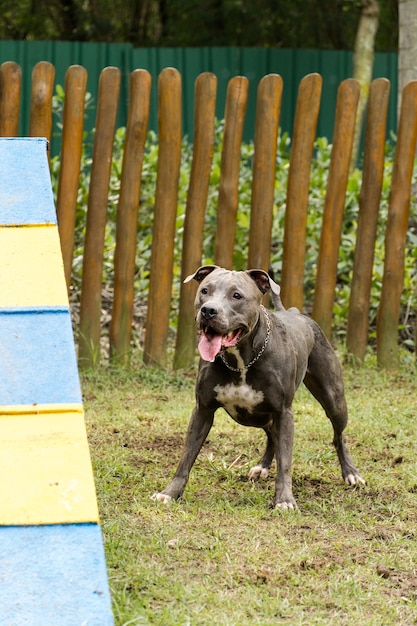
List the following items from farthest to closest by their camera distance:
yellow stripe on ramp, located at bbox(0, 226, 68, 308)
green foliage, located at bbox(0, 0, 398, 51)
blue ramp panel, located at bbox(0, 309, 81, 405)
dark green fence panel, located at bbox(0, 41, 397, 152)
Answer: green foliage, located at bbox(0, 0, 398, 51) < dark green fence panel, located at bbox(0, 41, 397, 152) < yellow stripe on ramp, located at bbox(0, 226, 68, 308) < blue ramp panel, located at bbox(0, 309, 81, 405)

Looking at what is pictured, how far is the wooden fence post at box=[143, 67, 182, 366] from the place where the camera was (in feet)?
25.1

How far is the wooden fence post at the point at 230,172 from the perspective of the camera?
7.71 m

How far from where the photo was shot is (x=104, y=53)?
16281mm

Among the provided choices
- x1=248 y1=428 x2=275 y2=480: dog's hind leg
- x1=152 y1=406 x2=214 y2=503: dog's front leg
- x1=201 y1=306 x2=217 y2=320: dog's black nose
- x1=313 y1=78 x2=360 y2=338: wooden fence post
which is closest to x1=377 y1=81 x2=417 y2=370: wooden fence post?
x1=313 y1=78 x2=360 y2=338: wooden fence post

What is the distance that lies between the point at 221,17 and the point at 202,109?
458 inches

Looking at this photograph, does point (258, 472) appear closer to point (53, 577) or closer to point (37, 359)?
point (37, 359)

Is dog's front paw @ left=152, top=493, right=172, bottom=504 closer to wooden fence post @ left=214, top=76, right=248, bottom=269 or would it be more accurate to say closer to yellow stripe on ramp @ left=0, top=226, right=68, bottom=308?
yellow stripe on ramp @ left=0, top=226, right=68, bottom=308

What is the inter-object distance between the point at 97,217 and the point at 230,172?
3.53ft

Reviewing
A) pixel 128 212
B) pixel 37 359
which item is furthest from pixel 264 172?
pixel 37 359

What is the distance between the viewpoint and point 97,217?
300 inches

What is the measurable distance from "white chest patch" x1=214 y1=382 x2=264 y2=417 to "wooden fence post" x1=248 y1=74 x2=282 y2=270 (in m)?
2.87

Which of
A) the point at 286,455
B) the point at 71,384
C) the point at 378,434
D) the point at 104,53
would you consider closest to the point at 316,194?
the point at 378,434

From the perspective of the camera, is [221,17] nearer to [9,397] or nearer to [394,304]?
[394,304]

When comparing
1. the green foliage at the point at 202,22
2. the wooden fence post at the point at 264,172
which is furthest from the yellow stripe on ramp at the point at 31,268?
the green foliage at the point at 202,22
